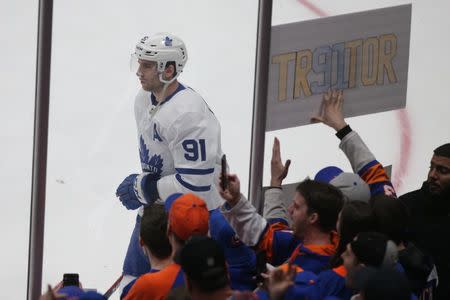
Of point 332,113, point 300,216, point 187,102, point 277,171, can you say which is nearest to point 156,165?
point 187,102

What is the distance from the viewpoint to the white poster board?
521cm

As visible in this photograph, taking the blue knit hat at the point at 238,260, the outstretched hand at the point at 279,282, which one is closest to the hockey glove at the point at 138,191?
the blue knit hat at the point at 238,260

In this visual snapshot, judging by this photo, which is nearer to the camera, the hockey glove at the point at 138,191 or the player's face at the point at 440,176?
the player's face at the point at 440,176

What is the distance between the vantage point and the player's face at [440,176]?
Result: 4.25 metres

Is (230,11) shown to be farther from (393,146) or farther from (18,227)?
(18,227)

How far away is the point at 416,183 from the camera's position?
5.50 meters

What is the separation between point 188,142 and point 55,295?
4.73ft

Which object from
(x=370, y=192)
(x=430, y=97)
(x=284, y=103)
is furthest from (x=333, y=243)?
(x=430, y=97)

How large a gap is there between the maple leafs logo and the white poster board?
34.4 inches

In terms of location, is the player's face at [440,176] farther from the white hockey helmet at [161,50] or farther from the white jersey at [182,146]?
the white hockey helmet at [161,50]

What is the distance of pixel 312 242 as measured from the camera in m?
3.62

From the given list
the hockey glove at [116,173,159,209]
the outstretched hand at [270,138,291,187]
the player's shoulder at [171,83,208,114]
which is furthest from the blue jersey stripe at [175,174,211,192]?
the outstretched hand at [270,138,291,187]

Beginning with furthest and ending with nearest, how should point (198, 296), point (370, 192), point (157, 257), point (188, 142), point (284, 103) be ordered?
point (284, 103) < point (188, 142) < point (370, 192) < point (157, 257) < point (198, 296)

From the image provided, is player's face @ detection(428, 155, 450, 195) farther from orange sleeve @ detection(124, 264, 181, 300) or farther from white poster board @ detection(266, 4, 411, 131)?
orange sleeve @ detection(124, 264, 181, 300)
